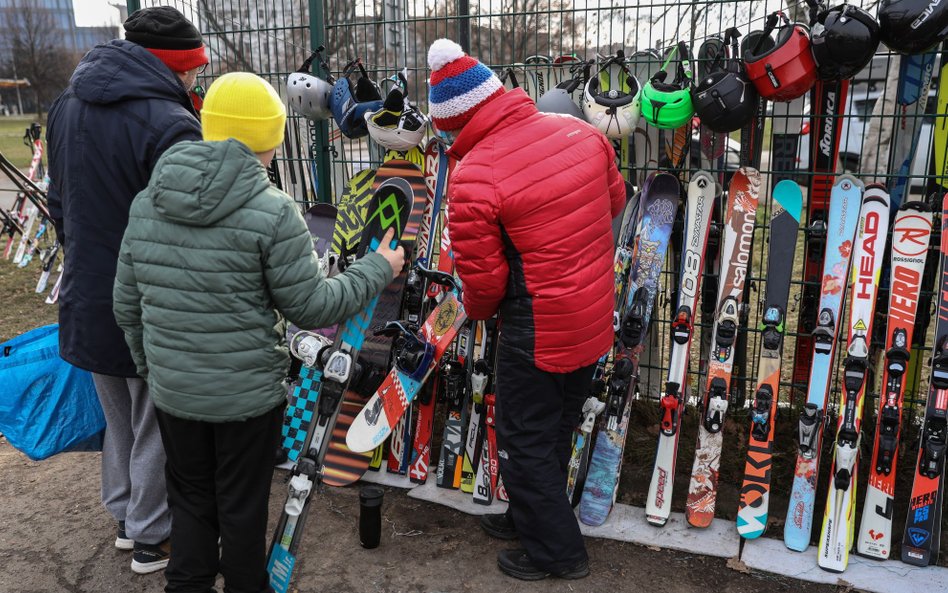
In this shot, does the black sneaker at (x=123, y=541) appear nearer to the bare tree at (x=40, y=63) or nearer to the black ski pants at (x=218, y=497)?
the black ski pants at (x=218, y=497)

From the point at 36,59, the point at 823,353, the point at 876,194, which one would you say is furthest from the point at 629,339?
the point at 36,59

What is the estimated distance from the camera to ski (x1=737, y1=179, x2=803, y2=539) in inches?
112

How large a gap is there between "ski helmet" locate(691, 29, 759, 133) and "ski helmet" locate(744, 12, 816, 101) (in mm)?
44

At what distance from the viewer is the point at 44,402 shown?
2729 millimetres

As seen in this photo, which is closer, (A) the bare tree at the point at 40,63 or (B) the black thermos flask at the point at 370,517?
(B) the black thermos flask at the point at 370,517

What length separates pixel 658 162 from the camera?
341 cm

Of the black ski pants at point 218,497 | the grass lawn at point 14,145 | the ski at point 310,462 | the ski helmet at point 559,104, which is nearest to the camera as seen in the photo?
the black ski pants at point 218,497

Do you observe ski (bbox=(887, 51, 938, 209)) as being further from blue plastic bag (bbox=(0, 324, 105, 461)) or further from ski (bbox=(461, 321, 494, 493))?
blue plastic bag (bbox=(0, 324, 105, 461))

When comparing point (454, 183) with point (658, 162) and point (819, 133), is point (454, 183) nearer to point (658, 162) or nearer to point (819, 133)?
point (658, 162)

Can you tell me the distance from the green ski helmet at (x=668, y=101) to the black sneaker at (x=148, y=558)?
2.49 meters

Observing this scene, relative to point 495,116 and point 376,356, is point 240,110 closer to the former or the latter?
point 495,116

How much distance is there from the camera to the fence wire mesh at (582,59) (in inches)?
125

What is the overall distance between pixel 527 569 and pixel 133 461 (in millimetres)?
1456

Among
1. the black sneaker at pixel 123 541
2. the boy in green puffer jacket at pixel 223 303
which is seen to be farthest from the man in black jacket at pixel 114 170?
the boy in green puffer jacket at pixel 223 303
